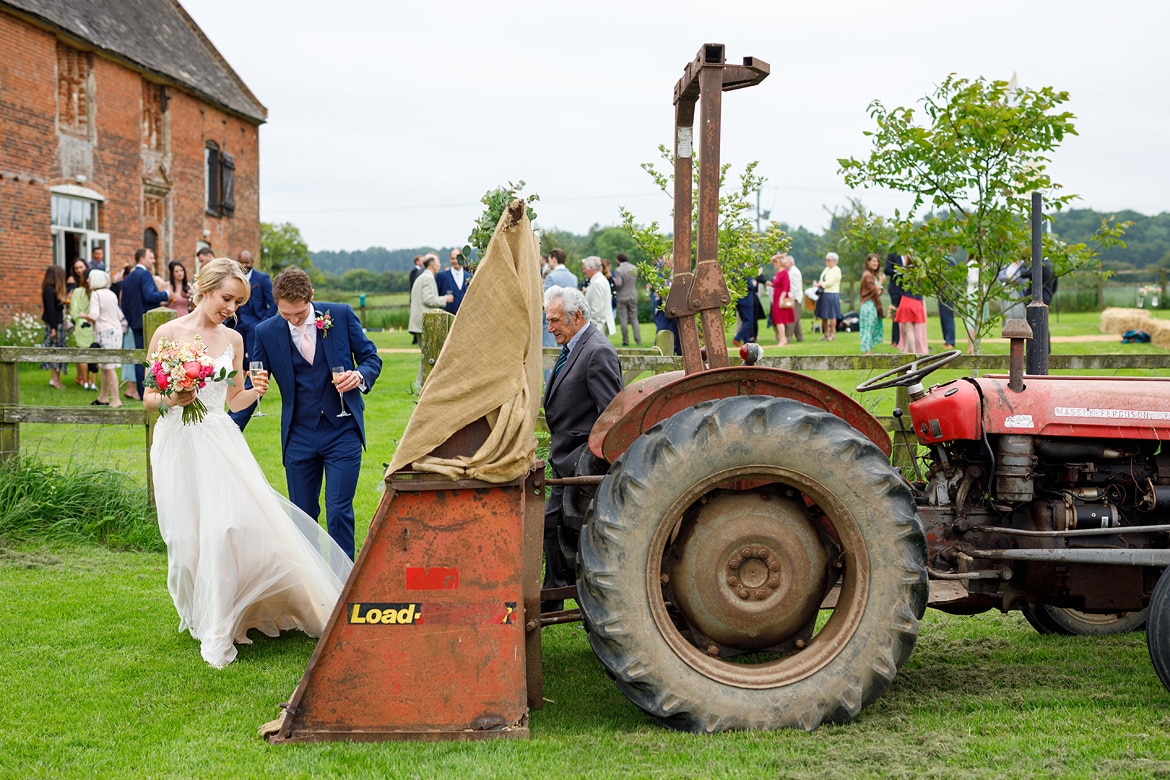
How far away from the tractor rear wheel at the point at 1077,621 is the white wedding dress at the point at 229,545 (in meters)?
3.63

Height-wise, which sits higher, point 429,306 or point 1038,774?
point 429,306

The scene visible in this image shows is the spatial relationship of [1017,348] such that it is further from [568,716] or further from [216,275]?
[216,275]

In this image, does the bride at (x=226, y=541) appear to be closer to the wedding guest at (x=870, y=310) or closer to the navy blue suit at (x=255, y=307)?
the navy blue suit at (x=255, y=307)

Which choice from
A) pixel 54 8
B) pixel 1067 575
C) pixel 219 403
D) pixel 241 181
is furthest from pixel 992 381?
pixel 241 181

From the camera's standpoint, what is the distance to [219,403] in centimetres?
576

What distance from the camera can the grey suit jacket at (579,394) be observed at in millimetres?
5500

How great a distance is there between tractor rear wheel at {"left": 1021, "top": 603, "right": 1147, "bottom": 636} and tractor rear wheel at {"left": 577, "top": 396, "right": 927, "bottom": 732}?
1682 millimetres

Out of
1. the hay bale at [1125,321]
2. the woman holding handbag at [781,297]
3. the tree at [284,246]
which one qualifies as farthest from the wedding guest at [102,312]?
the tree at [284,246]

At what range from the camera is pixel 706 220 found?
4.07 metres

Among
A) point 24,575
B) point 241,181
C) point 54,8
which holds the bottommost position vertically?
point 24,575

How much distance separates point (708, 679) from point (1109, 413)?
208cm

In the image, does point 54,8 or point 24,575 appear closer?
point 24,575

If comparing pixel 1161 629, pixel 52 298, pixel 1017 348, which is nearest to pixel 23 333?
pixel 52 298

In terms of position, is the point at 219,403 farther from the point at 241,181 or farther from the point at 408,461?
the point at 241,181
